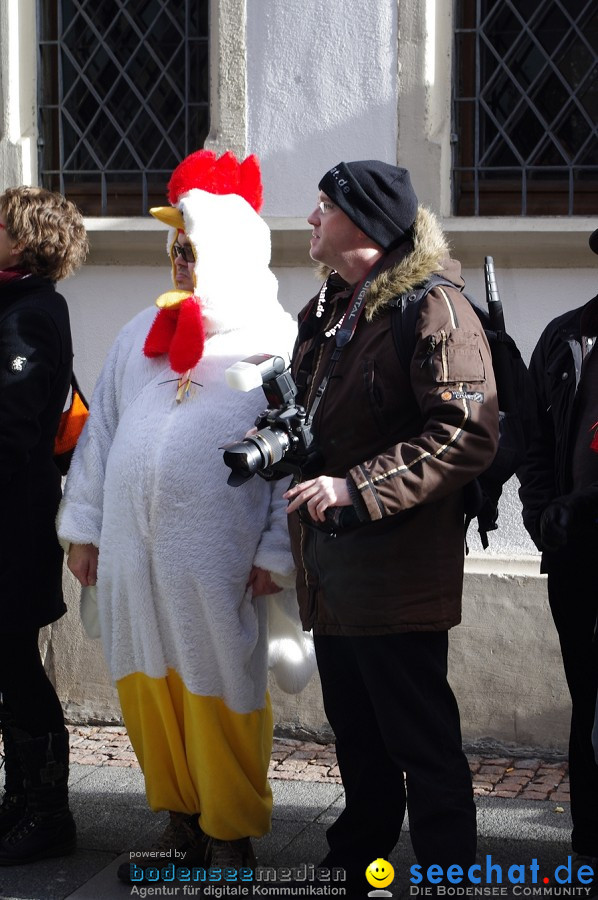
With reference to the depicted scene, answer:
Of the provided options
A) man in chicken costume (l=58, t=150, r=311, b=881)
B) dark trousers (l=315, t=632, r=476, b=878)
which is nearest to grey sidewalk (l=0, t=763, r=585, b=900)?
man in chicken costume (l=58, t=150, r=311, b=881)

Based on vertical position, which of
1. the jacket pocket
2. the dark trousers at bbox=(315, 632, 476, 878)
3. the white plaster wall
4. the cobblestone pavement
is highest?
the white plaster wall

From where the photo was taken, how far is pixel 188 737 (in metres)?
3.78

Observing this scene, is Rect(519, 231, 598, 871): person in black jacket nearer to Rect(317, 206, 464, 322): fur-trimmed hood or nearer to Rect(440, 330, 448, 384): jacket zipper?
Rect(317, 206, 464, 322): fur-trimmed hood

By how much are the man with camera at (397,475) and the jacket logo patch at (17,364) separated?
1014 mm

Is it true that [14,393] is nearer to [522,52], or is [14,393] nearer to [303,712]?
[303,712]

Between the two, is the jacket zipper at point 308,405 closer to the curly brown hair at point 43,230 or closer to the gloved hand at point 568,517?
the gloved hand at point 568,517

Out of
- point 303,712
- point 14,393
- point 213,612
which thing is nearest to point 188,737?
point 213,612

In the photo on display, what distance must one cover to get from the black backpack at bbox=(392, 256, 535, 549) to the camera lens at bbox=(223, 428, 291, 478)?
1.31 feet

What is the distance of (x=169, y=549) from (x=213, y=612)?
0.76ft

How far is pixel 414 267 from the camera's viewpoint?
3307mm

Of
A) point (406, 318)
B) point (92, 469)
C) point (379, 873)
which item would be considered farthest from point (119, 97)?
point (379, 873)

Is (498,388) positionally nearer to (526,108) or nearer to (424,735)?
(424,735)

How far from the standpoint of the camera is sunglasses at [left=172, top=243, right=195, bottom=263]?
3.90m

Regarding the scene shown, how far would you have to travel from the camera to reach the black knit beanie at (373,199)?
11.1 feet
